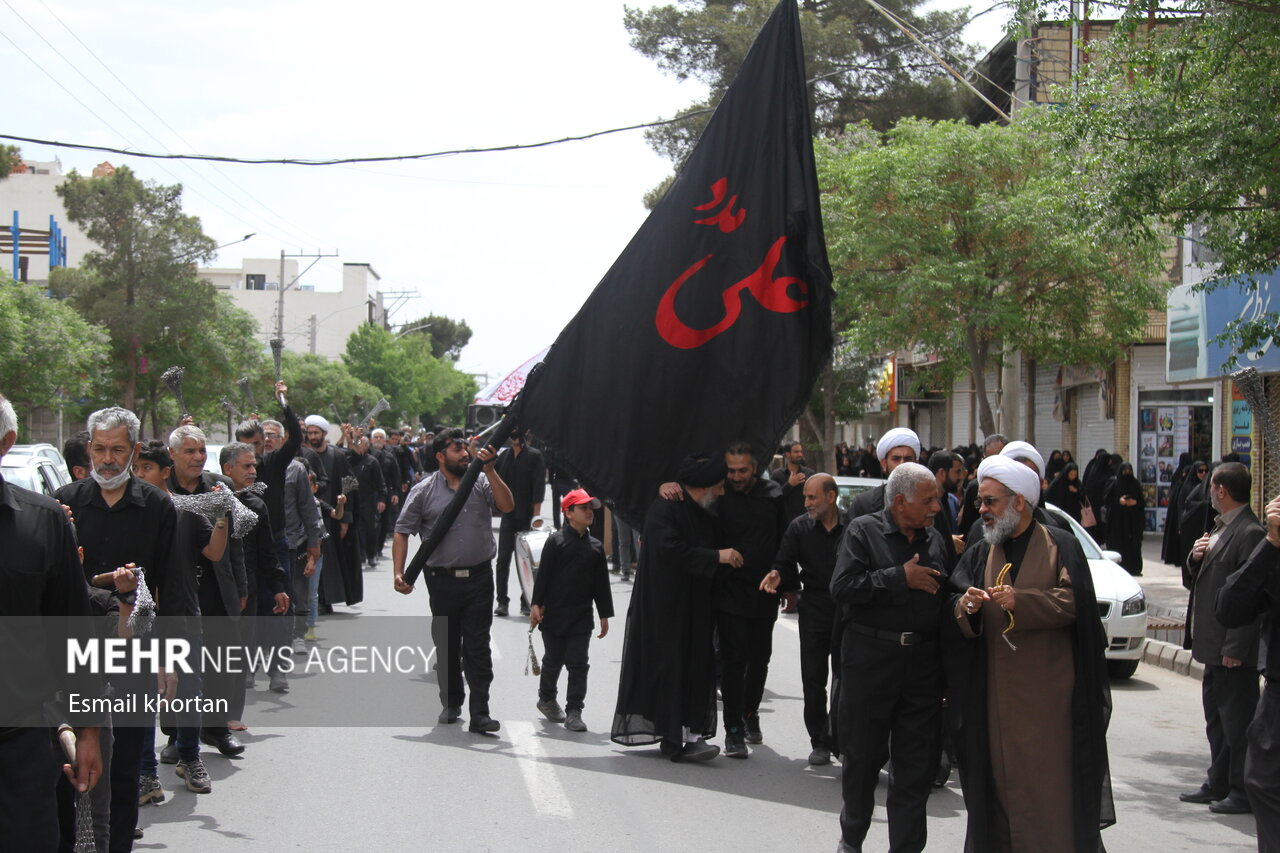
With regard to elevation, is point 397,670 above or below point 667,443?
below

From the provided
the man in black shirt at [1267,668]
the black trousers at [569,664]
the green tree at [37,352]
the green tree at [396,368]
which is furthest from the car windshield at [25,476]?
the green tree at [396,368]

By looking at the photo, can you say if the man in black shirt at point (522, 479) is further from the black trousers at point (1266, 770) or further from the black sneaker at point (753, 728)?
the black trousers at point (1266, 770)

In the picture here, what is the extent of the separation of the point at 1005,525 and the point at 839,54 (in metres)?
28.7

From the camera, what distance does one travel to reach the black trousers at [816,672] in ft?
26.4

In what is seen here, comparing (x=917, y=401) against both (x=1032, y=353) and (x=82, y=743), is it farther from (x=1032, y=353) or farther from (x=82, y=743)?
(x=82, y=743)

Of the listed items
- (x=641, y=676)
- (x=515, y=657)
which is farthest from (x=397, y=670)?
(x=641, y=676)

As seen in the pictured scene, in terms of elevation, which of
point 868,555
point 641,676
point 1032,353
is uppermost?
point 1032,353

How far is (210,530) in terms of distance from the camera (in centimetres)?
682

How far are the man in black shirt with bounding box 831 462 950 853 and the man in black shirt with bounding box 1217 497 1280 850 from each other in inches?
52.3

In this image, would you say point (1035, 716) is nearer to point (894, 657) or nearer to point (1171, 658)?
point (894, 657)

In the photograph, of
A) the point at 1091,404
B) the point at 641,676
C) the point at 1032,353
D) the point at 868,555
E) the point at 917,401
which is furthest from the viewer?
the point at 917,401

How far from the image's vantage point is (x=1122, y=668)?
11.7 meters

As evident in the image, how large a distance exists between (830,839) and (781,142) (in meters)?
3.79

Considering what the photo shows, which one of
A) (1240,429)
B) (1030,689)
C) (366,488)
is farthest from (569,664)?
(1240,429)
